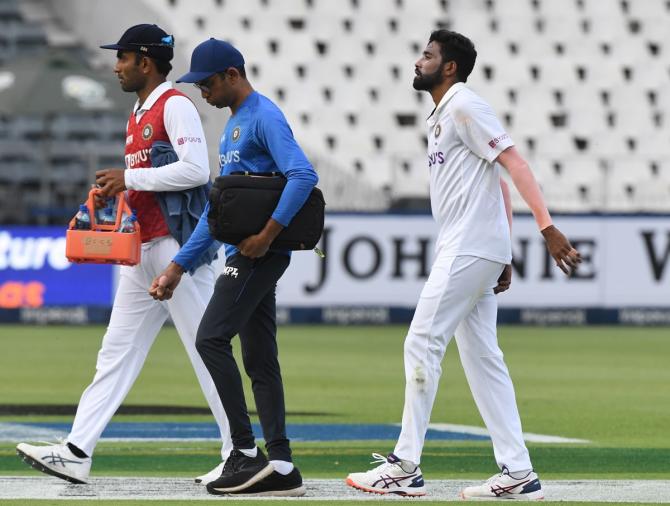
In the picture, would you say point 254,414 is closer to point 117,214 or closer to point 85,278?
point 117,214

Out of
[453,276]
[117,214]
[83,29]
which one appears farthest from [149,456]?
[83,29]

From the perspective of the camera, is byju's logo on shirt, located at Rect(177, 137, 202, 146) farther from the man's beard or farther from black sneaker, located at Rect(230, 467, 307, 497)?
black sneaker, located at Rect(230, 467, 307, 497)

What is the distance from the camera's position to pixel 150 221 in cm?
740

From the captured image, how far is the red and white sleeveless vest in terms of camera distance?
730 centimetres

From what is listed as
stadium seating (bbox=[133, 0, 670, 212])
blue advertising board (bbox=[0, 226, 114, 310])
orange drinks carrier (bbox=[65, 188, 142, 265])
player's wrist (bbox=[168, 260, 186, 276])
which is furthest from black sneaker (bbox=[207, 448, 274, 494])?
stadium seating (bbox=[133, 0, 670, 212])

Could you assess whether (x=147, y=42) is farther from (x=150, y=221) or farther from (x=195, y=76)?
(x=150, y=221)

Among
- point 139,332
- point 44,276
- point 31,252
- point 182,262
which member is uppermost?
point 182,262

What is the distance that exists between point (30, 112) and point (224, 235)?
727 inches

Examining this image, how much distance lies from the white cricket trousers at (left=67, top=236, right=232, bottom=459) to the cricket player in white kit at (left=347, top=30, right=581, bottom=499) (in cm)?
102

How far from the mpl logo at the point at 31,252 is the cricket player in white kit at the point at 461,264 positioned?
16245 millimetres

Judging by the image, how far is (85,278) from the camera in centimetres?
2266

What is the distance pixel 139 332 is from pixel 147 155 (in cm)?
86

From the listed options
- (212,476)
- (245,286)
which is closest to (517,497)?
(212,476)

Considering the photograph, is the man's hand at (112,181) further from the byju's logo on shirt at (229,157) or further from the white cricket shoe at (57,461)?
the white cricket shoe at (57,461)
